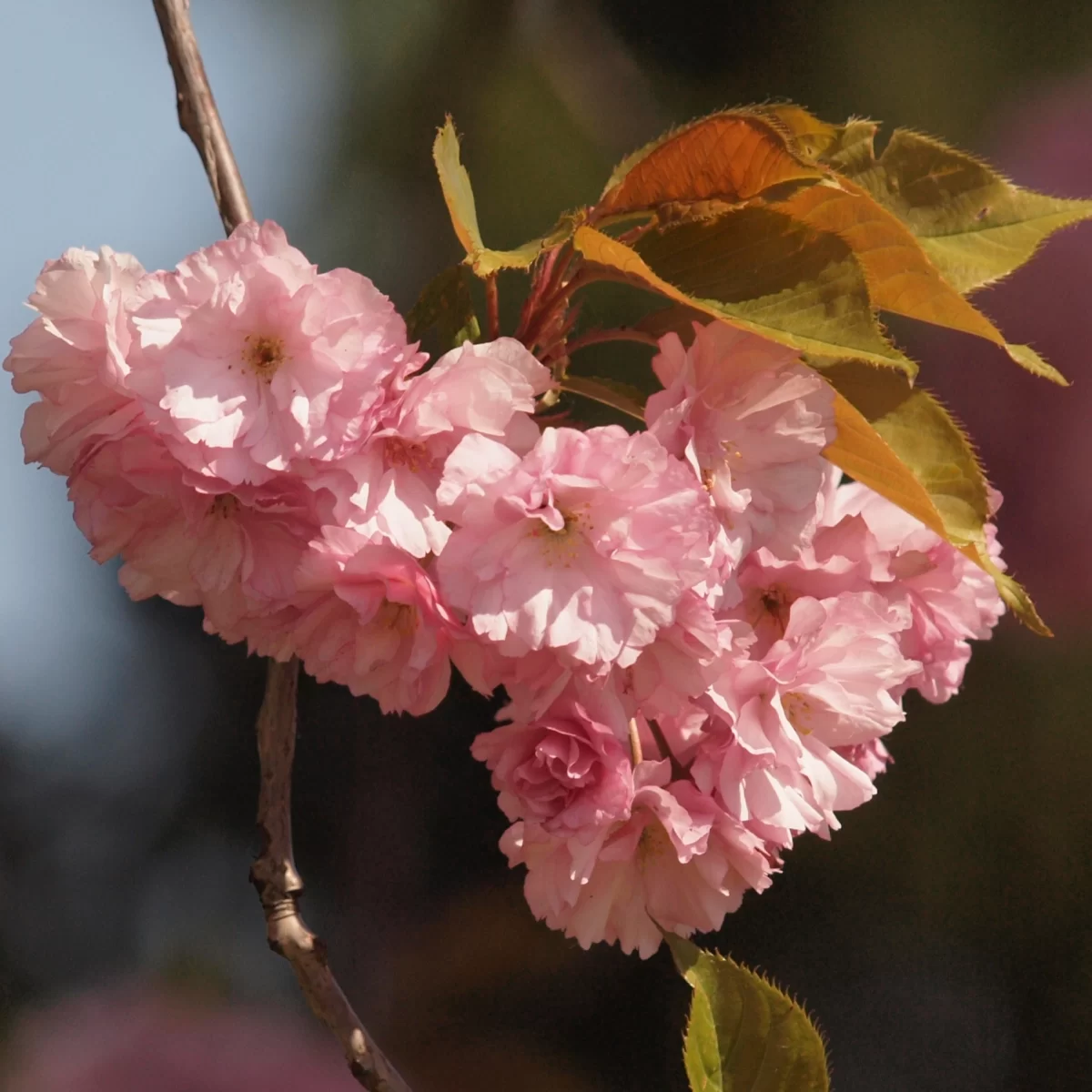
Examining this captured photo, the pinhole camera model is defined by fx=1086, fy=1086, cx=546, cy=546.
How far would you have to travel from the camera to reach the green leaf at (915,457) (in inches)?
12.9

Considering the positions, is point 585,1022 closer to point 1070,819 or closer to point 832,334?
point 1070,819

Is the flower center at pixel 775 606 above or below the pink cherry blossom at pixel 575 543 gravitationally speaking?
below

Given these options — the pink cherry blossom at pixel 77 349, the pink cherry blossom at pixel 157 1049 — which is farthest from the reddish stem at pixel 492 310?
the pink cherry blossom at pixel 157 1049

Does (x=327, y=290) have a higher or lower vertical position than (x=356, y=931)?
higher

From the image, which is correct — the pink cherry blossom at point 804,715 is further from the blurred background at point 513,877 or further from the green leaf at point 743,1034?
the blurred background at point 513,877

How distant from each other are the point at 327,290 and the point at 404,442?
0.16 ft

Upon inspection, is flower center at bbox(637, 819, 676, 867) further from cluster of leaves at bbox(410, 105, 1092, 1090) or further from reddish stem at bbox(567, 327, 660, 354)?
reddish stem at bbox(567, 327, 660, 354)

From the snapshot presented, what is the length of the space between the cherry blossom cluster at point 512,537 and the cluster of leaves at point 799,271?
0.02 metres

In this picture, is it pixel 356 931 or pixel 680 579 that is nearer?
pixel 680 579

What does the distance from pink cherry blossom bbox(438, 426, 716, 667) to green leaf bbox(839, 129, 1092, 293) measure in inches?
6.0

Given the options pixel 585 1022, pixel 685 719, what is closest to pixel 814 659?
pixel 685 719

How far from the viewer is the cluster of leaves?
31cm

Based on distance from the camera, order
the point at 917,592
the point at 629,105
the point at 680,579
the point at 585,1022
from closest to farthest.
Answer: the point at 680,579 < the point at 917,592 < the point at 585,1022 < the point at 629,105

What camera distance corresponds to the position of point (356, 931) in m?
0.83
